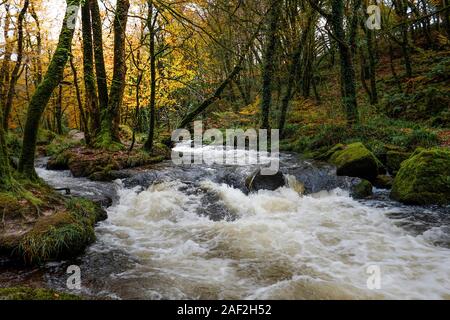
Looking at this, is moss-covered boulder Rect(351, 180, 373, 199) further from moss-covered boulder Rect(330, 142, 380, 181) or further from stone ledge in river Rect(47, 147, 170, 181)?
stone ledge in river Rect(47, 147, 170, 181)

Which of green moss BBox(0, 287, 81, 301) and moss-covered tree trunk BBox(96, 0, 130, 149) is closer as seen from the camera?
green moss BBox(0, 287, 81, 301)

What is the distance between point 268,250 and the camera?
17.8 feet

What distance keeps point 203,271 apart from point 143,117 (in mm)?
20998

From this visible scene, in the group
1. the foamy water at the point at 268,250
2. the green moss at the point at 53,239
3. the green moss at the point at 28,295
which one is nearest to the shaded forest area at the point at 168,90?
the green moss at the point at 53,239

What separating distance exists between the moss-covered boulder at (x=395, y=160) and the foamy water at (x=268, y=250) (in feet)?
7.02

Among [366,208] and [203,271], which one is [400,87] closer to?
[366,208]

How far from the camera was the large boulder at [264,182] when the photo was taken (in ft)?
28.8

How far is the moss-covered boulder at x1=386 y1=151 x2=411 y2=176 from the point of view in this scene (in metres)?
9.62

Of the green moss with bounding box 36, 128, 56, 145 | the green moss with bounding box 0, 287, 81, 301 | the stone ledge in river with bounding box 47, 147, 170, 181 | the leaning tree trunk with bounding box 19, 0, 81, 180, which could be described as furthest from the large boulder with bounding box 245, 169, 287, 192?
the green moss with bounding box 36, 128, 56, 145

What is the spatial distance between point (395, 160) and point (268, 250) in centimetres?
604

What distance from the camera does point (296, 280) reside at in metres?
4.41

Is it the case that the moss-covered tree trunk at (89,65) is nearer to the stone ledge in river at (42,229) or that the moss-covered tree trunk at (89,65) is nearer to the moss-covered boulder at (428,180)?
the stone ledge in river at (42,229)

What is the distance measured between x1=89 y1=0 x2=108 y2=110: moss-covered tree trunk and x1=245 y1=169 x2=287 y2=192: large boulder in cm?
696
